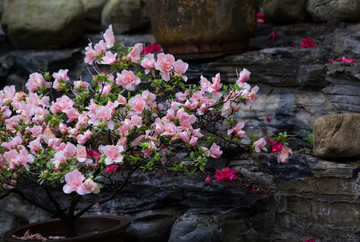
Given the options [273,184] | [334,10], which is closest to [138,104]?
[273,184]

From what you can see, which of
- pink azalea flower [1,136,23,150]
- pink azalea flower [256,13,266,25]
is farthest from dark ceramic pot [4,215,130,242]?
pink azalea flower [256,13,266,25]

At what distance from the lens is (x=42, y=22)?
420 centimetres

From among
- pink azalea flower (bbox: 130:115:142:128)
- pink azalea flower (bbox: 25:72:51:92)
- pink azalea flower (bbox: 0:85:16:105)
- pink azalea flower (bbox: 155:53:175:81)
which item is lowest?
Answer: pink azalea flower (bbox: 130:115:142:128)

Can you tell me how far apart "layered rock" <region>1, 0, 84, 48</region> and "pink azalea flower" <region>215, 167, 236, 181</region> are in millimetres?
2076

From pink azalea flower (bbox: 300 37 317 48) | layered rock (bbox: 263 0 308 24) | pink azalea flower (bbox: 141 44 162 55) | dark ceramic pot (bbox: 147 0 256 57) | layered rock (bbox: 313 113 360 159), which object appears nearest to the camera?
layered rock (bbox: 313 113 360 159)

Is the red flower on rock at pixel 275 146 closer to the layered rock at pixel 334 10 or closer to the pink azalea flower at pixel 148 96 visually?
the pink azalea flower at pixel 148 96

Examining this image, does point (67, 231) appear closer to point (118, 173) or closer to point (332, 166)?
point (118, 173)

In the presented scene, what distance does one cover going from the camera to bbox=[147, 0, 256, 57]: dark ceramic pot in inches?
137

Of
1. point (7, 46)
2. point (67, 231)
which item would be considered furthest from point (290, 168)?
point (7, 46)

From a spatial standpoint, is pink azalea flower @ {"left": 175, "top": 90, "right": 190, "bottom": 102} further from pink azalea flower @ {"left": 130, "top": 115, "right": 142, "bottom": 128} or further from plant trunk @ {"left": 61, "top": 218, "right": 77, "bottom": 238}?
plant trunk @ {"left": 61, "top": 218, "right": 77, "bottom": 238}

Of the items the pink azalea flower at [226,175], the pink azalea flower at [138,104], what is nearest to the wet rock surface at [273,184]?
the pink azalea flower at [226,175]

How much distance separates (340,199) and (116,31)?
2.73 meters

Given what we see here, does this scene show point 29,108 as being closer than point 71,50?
Yes

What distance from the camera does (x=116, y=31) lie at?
15.0 ft
